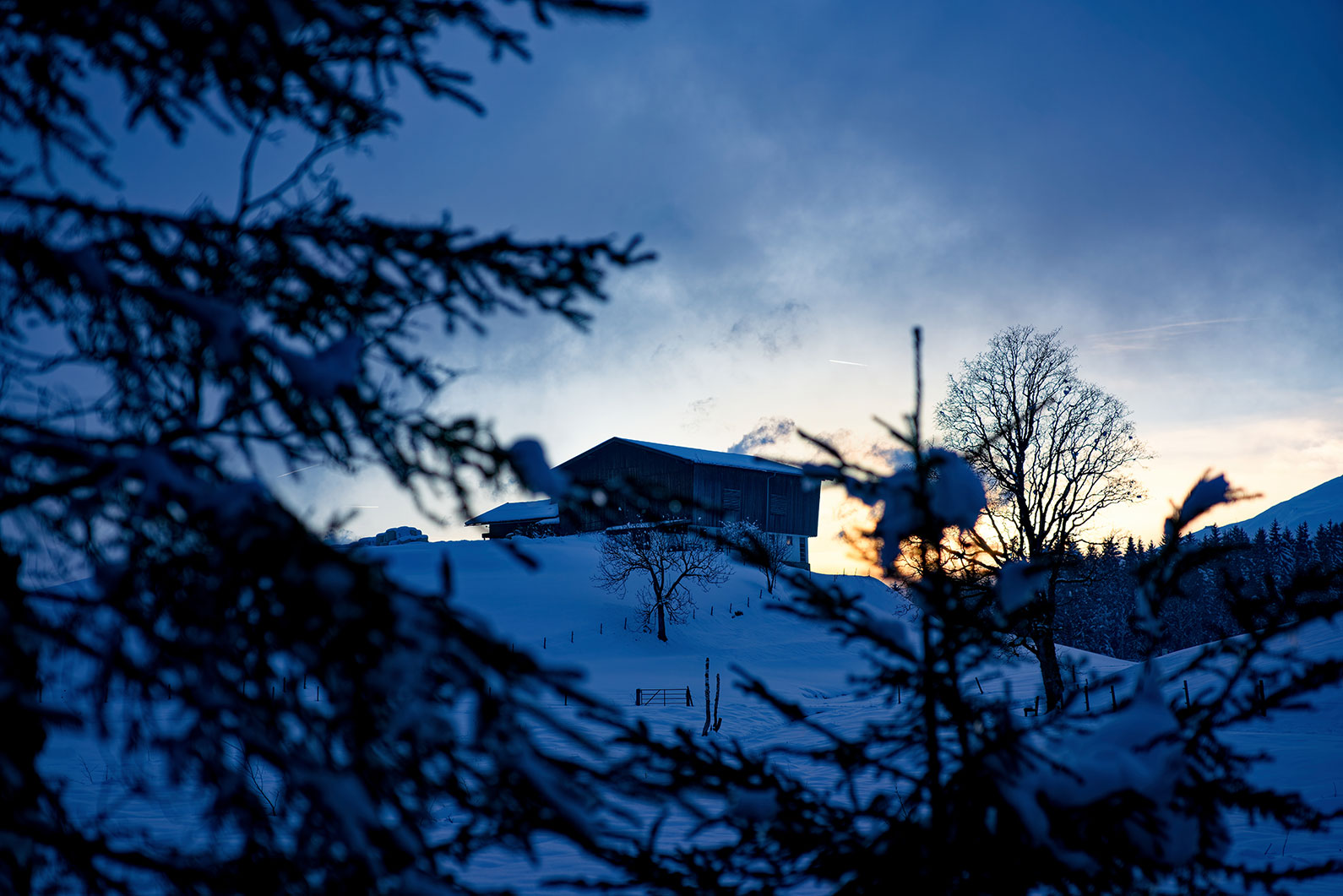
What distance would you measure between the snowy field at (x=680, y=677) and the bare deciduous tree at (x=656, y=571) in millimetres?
865

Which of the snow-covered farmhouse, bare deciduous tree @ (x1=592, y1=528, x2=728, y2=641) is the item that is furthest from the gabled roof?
bare deciduous tree @ (x1=592, y1=528, x2=728, y2=641)

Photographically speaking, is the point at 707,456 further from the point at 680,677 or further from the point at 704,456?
the point at 680,677

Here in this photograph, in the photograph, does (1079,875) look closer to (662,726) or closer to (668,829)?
(668,829)

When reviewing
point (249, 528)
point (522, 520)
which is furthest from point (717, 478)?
point (249, 528)

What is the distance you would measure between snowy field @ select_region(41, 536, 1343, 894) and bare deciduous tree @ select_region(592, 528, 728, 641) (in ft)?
2.84

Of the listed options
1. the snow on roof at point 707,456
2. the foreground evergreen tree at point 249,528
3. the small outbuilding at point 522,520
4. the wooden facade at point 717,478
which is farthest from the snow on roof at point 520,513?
the foreground evergreen tree at point 249,528

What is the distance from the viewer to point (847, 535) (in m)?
2.77

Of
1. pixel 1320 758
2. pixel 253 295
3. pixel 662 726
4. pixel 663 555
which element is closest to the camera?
pixel 253 295

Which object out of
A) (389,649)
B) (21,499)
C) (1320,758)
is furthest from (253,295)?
(1320,758)

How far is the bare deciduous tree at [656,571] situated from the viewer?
126ft

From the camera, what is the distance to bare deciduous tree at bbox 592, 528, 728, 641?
126ft

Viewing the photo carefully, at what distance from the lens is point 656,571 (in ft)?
138

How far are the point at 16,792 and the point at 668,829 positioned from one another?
28.7ft

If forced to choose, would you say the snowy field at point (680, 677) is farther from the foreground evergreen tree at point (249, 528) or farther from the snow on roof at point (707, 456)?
the snow on roof at point (707, 456)
